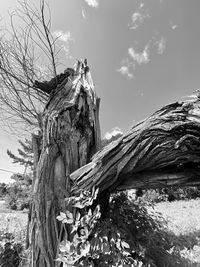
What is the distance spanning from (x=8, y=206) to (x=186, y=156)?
53.7 feet

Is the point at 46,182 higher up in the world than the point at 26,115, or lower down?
lower down

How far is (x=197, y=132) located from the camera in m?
1.41

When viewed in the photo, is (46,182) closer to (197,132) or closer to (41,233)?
(41,233)

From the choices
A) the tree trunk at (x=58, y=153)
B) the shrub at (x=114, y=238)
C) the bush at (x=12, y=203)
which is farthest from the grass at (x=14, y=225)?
the bush at (x=12, y=203)

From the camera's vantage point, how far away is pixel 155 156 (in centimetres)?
152

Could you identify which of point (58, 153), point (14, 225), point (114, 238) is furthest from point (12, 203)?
point (114, 238)

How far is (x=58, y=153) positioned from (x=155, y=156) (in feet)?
3.53

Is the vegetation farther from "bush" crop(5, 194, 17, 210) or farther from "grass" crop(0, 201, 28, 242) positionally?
"bush" crop(5, 194, 17, 210)

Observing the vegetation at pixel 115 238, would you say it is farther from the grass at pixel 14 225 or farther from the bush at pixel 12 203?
the bush at pixel 12 203

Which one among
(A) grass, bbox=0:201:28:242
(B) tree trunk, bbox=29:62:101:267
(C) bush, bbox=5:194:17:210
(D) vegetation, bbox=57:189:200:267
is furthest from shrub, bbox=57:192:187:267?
(C) bush, bbox=5:194:17:210

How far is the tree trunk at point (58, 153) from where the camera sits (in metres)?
1.81

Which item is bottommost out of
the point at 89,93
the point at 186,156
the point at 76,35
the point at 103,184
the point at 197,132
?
the point at 103,184

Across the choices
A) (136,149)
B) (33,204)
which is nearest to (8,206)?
(33,204)

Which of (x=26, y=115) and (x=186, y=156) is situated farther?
(x=26, y=115)
